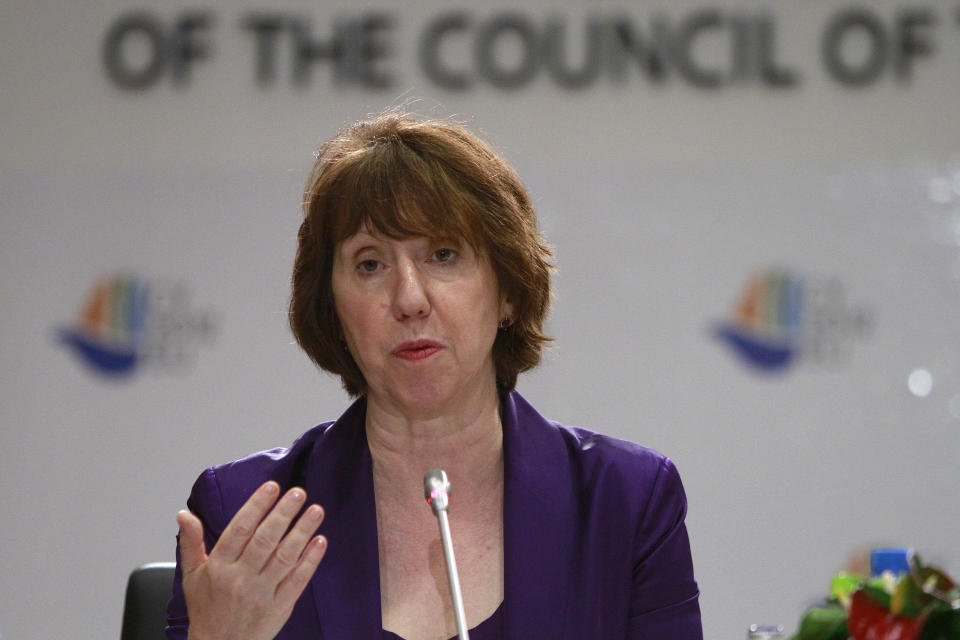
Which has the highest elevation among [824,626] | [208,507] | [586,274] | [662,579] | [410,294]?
[410,294]

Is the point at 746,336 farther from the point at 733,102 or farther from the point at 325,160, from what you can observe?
the point at 325,160

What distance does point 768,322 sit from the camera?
12.4 feet

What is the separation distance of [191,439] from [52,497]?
0.48 metres

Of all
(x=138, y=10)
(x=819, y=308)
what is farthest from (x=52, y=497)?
(x=819, y=308)

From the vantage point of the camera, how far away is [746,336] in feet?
12.4

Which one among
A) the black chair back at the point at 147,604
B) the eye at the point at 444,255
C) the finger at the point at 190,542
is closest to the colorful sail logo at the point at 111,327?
the black chair back at the point at 147,604

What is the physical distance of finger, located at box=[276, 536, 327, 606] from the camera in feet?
5.27

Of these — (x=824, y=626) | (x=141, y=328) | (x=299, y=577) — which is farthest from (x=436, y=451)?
(x=141, y=328)

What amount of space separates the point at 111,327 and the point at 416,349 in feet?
7.27

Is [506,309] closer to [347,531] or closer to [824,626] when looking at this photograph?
[347,531]

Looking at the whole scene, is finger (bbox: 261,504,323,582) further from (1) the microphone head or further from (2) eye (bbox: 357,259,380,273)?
(2) eye (bbox: 357,259,380,273)

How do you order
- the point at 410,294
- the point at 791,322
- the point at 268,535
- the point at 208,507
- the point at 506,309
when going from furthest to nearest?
the point at 791,322 → the point at 506,309 → the point at 208,507 → the point at 410,294 → the point at 268,535

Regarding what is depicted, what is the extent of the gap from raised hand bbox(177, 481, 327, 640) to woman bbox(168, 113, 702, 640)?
304mm

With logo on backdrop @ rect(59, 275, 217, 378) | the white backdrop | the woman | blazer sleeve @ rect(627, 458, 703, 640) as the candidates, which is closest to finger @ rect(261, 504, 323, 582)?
the woman
